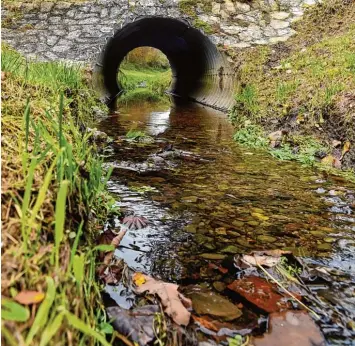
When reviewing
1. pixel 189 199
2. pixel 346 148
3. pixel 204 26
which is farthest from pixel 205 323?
pixel 204 26

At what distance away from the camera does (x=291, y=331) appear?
134 cm

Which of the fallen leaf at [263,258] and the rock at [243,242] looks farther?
the rock at [243,242]

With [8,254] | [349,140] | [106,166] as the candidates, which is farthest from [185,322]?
[349,140]

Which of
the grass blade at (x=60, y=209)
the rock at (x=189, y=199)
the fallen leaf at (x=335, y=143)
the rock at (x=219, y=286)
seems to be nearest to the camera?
the grass blade at (x=60, y=209)

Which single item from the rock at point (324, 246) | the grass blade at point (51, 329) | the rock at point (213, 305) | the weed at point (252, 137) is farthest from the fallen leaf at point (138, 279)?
the weed at point (252, 137)

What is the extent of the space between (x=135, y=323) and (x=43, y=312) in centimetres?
48

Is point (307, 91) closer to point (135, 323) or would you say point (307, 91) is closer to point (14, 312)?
point (135, 323)

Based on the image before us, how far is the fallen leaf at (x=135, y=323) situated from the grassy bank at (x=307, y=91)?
2.98 metres

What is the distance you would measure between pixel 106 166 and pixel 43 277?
2.64 metres

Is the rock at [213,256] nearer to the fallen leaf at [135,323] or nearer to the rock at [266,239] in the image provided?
the rock at [266,239]

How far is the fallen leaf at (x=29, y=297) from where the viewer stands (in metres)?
0.84

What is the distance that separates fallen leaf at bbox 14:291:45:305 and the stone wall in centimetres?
799

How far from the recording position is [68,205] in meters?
1.24

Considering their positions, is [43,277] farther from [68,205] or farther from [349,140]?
[349,140]
